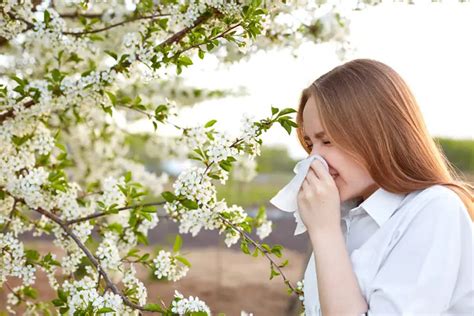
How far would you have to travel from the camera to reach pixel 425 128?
1.69 m

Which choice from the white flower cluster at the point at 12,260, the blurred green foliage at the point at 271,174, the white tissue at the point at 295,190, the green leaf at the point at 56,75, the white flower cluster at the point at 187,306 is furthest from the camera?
the blurred green foliage at the point at 271,174

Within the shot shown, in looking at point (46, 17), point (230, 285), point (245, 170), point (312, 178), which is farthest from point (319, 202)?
point (230, 285)

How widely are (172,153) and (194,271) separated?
4275 mm

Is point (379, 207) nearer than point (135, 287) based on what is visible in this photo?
Yes

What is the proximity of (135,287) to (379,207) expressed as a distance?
774 millimetres

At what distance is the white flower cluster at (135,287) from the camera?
1.96 m

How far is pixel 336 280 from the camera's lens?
1479 millimetres

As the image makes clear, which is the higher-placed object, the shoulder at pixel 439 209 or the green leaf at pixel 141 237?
the green leaf at pixel 141 237

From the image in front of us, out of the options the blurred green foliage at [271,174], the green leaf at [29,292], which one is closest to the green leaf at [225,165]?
the green leaf at [29,292]

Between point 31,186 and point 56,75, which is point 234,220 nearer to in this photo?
point 31,186

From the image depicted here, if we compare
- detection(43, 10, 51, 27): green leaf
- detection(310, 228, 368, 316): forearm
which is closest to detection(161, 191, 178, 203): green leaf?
detection(310, 228, 368, 316): forearm

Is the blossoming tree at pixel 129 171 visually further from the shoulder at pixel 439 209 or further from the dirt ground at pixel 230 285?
the dirt ground at pixel 230 285

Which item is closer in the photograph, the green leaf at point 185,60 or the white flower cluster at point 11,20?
the green leaf at point 185,60

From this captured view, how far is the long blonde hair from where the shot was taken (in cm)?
159
